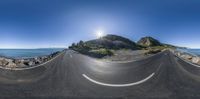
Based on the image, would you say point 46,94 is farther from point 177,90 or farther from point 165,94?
point 177,90

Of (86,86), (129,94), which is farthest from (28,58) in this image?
(129,94)

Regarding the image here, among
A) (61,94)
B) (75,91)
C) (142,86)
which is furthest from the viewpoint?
(142,86)

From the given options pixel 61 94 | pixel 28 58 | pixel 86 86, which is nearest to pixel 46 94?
pixel 61 94

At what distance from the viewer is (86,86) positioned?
1131 centimetres

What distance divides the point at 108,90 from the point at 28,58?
26.9m

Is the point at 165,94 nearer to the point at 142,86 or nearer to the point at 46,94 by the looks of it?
the point at 142,86

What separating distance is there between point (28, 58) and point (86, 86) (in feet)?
84.3

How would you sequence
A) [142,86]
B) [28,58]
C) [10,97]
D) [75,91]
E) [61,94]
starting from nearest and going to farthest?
1. [10,97]
2. [61,94]
3. [75,91]
4. [142,86]
5. [28,58]

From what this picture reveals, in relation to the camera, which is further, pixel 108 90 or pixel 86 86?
pixel 86 86

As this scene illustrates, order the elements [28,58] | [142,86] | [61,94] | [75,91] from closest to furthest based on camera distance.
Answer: [61,94] → [75,91] → [142,86] → [28,58]

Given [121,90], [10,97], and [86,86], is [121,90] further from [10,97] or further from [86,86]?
[10,97]

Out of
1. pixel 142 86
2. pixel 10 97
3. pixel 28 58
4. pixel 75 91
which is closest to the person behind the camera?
pixel 10 97

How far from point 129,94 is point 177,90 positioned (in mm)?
2147

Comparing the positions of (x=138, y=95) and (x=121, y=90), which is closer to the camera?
(x=138, y=95)
